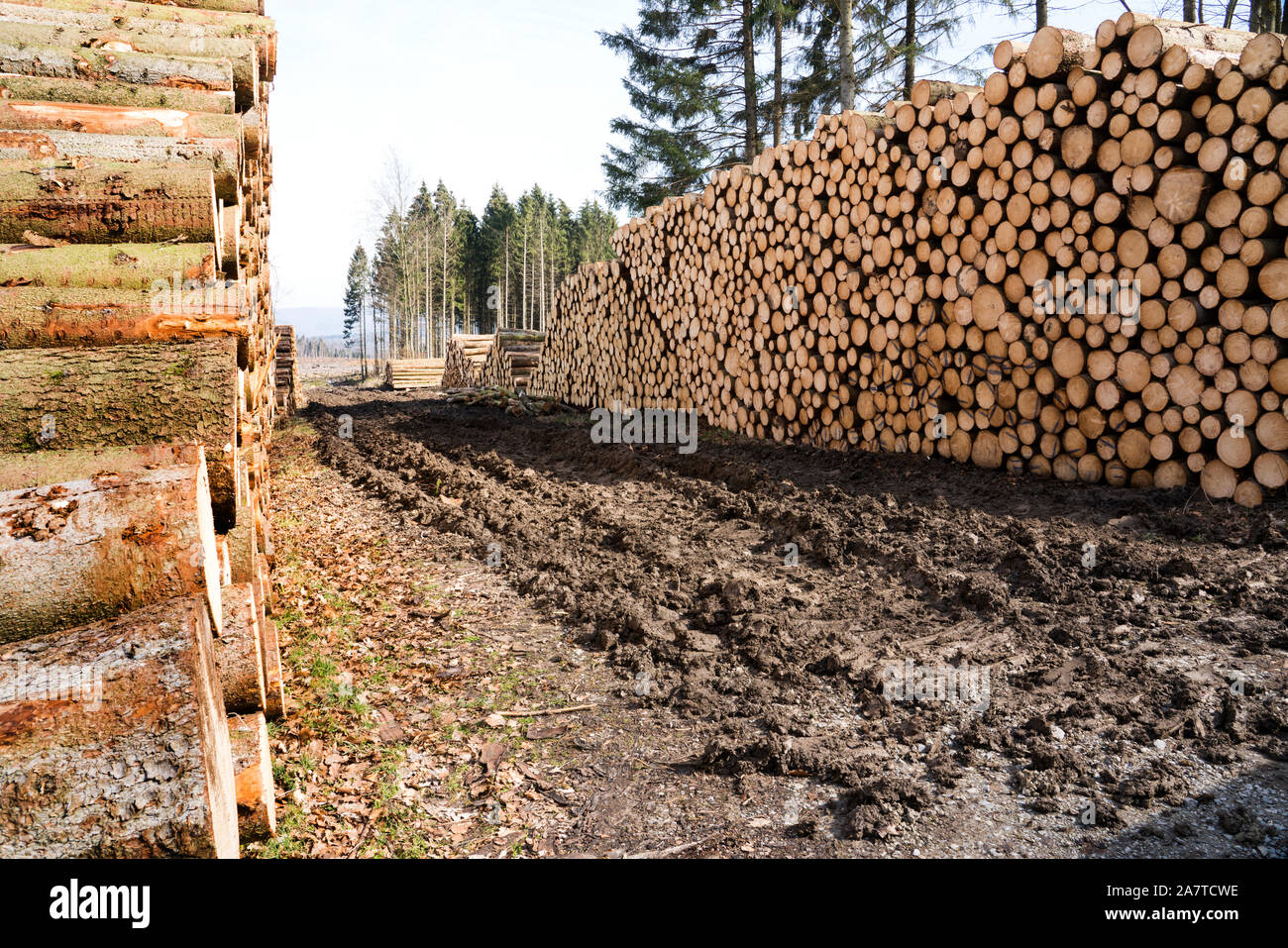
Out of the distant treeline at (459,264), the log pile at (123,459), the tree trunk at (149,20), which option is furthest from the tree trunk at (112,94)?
the distant treeline at (459,264)

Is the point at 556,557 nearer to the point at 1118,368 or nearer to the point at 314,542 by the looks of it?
the point at 314,542

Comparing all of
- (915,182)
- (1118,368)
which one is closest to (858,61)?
(915,182)

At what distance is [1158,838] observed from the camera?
246 centimetres

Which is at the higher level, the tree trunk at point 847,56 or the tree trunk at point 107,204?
the tree trunk at point 847,56

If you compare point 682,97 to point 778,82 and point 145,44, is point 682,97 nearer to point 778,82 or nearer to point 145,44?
point 778,82

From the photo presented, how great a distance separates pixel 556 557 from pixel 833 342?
413cm

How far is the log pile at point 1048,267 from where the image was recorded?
190 inches

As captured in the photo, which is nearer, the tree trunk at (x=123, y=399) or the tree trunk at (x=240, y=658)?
the tree trunk at (x=123, y=399)

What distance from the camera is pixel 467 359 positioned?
75.8ft

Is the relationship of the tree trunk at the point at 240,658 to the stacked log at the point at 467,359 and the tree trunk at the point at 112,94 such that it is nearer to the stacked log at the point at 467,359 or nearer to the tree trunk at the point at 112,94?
the tree trunk at the point at 112,94

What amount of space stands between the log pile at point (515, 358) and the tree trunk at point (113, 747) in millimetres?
16125

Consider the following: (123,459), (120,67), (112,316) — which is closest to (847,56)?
(120,67)

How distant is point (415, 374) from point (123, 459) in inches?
1014

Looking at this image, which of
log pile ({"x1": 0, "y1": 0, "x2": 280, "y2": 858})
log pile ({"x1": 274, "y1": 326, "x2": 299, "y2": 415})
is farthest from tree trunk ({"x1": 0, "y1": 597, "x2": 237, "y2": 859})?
log pile ({"x1": 274, "y1": 326, "x2": 299, "y2": 415})
